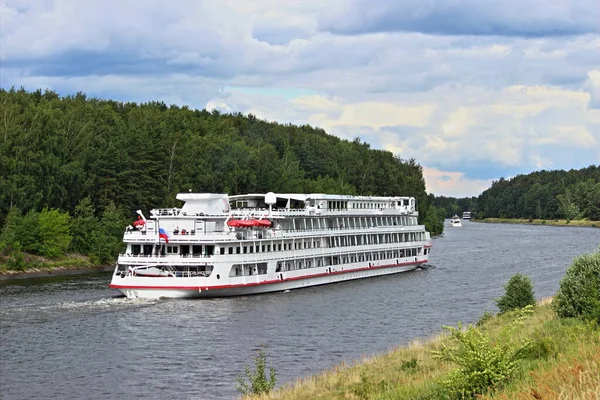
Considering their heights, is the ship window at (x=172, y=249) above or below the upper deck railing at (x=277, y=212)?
below

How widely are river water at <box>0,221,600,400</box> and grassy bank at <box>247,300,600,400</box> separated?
15.8 feet

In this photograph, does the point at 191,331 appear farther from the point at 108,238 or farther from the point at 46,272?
the point at 108,238

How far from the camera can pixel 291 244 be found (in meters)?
76.2

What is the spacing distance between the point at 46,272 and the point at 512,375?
72616mm

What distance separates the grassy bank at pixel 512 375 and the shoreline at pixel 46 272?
2090 inches

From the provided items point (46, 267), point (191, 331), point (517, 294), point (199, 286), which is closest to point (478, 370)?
point (517, 294)

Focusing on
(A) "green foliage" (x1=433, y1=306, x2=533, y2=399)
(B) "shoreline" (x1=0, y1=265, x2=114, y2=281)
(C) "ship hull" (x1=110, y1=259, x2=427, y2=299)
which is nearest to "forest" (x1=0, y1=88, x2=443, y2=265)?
(B) "shoreline" (x1=0, y1=265, x2=114, y2=281)

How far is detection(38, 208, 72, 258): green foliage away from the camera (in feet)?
295

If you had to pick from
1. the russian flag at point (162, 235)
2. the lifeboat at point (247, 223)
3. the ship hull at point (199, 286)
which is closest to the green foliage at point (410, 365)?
the ship hull at point (199, 286)

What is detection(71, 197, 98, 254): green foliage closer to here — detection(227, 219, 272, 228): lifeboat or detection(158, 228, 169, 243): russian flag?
detection(158, 228, 169, 243): russian flag

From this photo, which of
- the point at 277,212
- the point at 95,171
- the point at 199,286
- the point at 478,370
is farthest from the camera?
the point at 95,171

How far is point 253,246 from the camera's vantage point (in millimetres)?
69625

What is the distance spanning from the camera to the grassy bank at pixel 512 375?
665 inches

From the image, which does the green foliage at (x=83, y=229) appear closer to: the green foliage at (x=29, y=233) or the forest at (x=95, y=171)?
the forest at (x=95, y=171)
